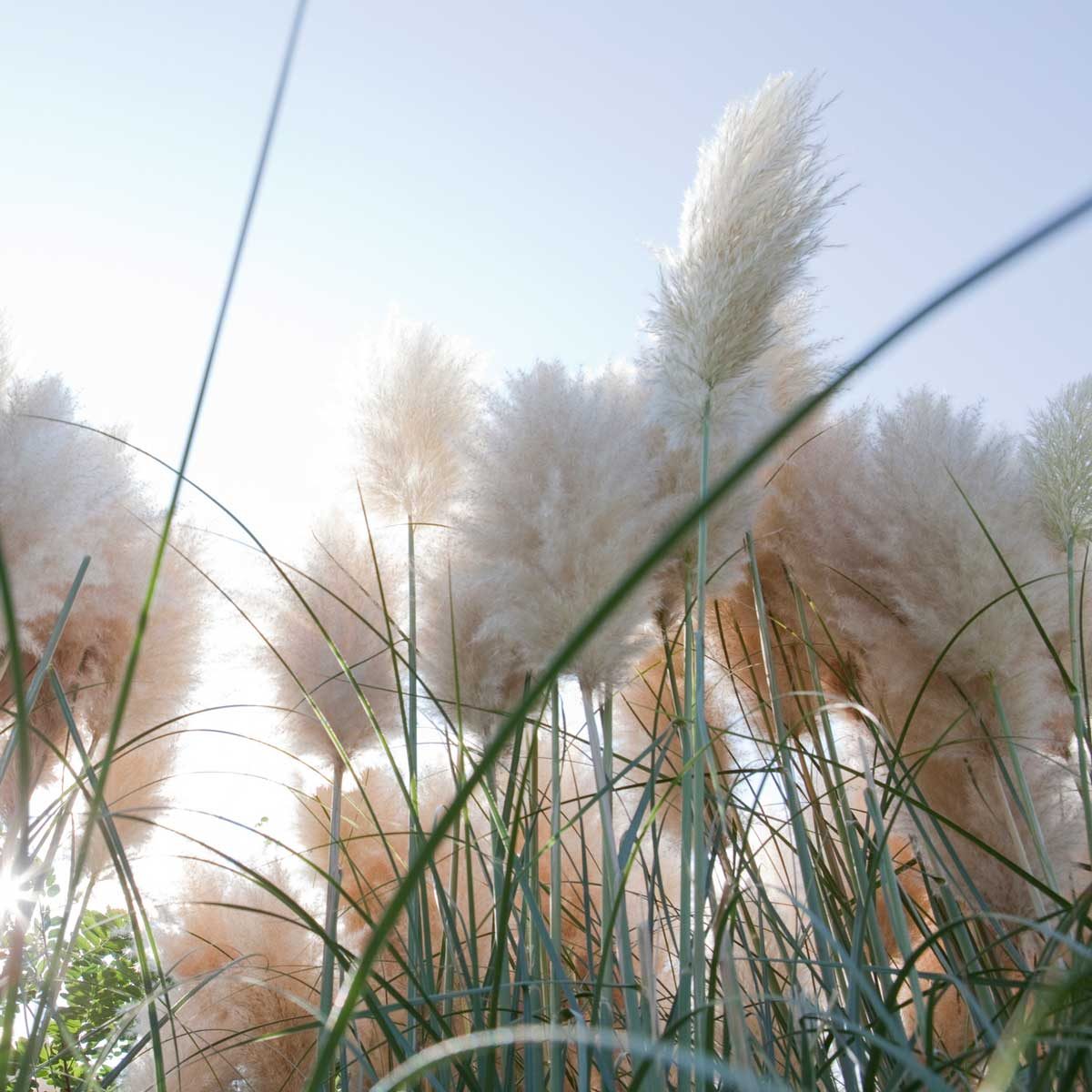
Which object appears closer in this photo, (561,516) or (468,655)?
(561,516)

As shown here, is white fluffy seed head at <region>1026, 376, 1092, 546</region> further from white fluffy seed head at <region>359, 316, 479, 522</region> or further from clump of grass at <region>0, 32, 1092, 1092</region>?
white fluffy seed head at <region>359, 316, 479, 522</region>

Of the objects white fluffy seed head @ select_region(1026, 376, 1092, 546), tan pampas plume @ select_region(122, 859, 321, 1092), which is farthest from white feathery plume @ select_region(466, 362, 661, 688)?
tan pampas plume @ select_region(122, 859, 321, 1092)

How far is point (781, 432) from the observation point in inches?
17.0

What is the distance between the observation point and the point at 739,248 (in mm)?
1633

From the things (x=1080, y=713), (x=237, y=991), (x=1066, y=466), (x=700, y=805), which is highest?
(x=1066, y=466)

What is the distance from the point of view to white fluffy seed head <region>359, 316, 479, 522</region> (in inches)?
81.8

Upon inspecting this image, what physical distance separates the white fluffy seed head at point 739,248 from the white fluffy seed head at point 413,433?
552mm

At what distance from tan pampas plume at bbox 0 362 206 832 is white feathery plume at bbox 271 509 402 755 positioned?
0.20m

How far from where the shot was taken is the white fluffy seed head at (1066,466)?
196 cm

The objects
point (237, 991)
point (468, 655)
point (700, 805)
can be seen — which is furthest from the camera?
point (237, 991)

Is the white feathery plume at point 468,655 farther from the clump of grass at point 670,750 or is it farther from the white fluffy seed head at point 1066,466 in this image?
the white fluffy seed head at point 1066,466

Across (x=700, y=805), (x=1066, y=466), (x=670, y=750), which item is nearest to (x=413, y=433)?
(x=670, y=750)

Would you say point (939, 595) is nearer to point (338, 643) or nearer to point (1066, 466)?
point (1066, 466)

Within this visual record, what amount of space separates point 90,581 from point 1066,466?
1909 millimetres
